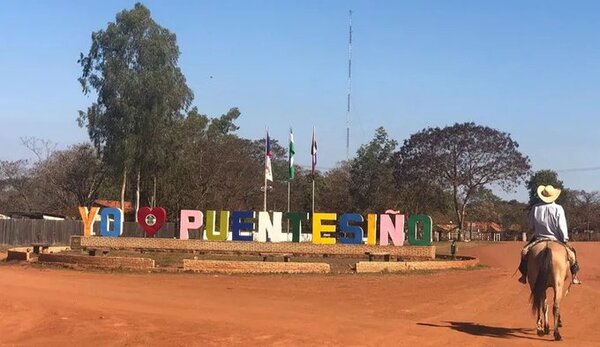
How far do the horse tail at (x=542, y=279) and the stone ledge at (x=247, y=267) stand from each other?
43.3ft

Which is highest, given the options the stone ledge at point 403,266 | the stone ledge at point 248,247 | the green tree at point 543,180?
the green tree at point 543,180

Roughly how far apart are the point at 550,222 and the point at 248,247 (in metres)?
23.9

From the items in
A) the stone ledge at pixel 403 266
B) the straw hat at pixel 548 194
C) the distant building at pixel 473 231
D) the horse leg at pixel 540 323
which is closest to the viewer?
the horse leg at pixel 540 323

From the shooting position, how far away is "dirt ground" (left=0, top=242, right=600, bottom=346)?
1006 centimetres

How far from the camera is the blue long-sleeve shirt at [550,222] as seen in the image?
35.6ft

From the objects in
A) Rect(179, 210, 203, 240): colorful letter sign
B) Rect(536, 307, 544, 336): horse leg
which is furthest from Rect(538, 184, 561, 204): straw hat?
Rect(179, 210, 203, 240): colorful letter sign

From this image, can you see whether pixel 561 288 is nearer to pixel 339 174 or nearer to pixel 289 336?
pixel 289 336

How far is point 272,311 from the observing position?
43.3ft

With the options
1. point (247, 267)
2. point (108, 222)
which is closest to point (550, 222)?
point (247, 267)

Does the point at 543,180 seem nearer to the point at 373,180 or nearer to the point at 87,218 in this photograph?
the point at 373,180

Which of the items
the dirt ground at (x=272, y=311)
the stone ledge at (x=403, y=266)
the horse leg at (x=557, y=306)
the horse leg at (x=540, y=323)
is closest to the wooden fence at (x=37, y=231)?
the dirt ground at (x=272, y=311)

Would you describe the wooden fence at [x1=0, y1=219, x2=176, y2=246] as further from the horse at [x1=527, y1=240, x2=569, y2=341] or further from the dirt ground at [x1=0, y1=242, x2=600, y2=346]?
the horse at [x1=527, y1=240, x2=569, y2=341]

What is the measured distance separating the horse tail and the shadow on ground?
551 mm

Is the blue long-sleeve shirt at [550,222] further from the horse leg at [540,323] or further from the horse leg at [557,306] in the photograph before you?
the horse leg at [540,323]
